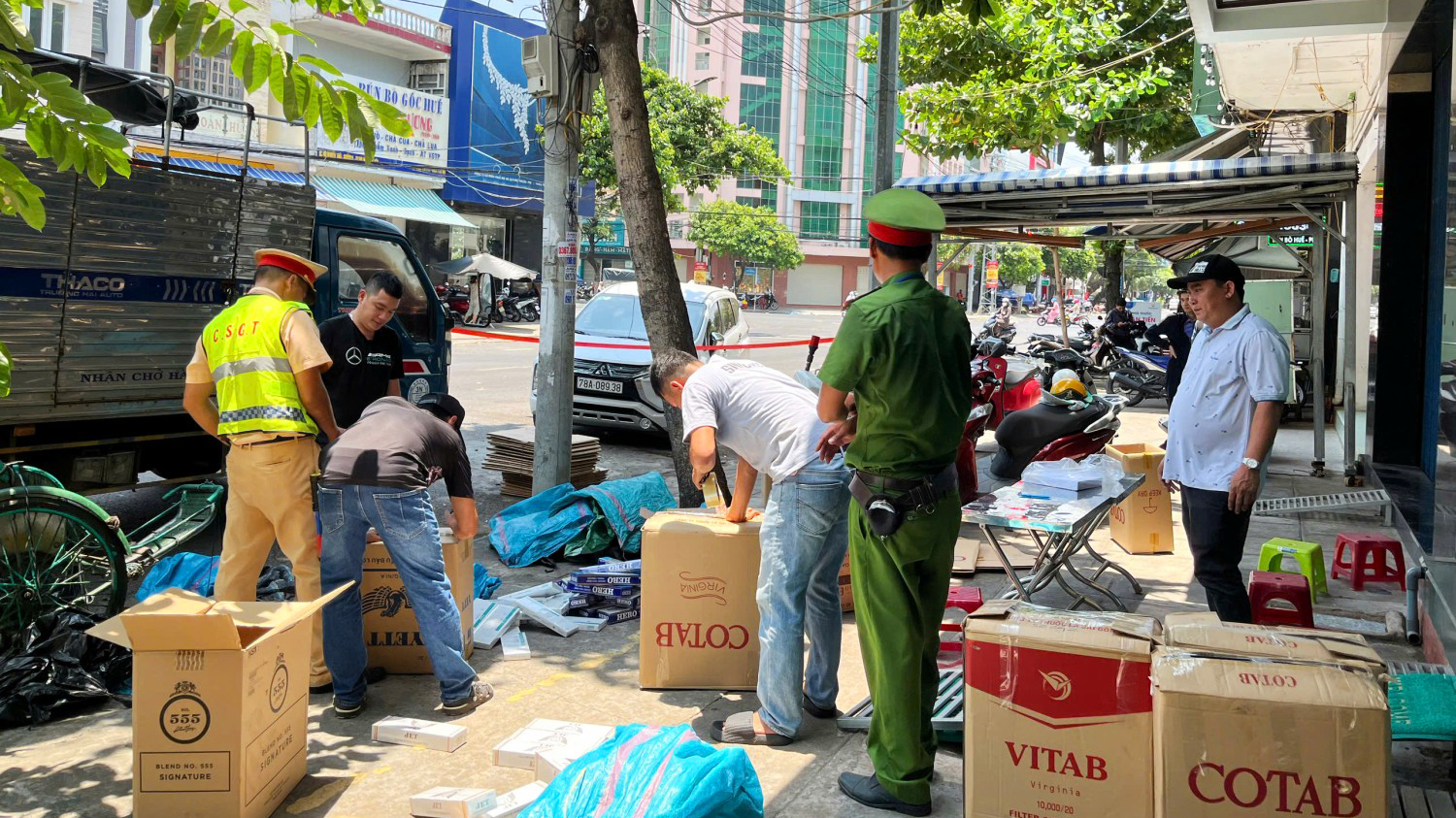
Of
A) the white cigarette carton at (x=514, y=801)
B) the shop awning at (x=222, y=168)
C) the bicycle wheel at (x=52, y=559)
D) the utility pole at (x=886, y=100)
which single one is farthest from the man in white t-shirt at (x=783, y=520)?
the utility pole at (x=886, y=100)

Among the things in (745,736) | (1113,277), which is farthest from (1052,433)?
(1113,277)

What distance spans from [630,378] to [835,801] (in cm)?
817

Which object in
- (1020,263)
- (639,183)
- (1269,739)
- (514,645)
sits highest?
(1020,263)

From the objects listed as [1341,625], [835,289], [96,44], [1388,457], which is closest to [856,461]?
[1341,625]

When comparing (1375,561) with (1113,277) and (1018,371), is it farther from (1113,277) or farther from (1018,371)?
(1113,277)

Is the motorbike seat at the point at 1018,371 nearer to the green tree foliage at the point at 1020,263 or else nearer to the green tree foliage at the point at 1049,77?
the green tree foliage at the point at 1049,77

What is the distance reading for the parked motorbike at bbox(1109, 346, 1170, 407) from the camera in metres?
18.5

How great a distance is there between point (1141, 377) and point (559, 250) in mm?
12862

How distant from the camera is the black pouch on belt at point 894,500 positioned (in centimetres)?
365

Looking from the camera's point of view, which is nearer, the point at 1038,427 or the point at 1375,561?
the point at 1038,427

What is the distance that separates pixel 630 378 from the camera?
38.7 ft

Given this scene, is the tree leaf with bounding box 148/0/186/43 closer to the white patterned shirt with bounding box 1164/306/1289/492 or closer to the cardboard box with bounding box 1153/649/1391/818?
the cardboard box with bounding box 1153/649/1391/818

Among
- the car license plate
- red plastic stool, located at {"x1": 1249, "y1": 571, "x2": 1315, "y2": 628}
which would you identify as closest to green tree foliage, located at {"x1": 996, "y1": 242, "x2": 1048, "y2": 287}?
the car license plate

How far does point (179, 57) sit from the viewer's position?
3.50 m
